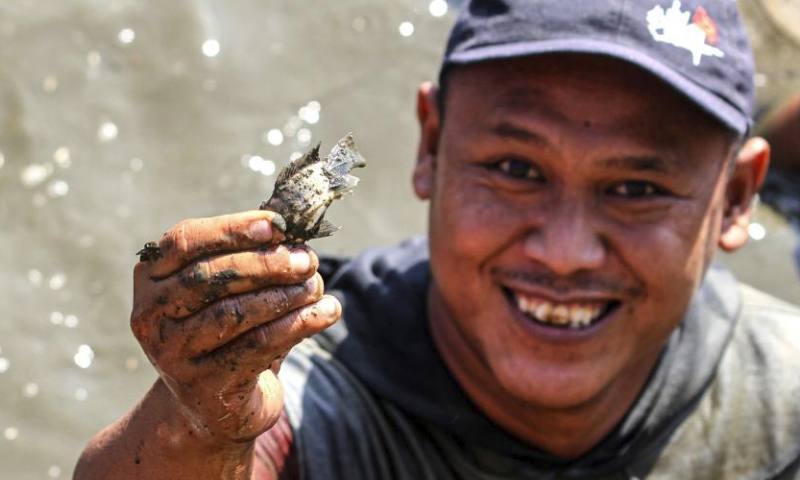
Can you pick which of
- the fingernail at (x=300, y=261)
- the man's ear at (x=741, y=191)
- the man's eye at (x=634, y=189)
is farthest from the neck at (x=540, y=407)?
the fingernail at (x=300, y=261)

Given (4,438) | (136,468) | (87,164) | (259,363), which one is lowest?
(4,438)

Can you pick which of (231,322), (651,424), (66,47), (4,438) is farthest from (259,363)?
(66,47)

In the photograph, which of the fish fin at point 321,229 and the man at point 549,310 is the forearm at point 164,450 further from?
the fish fin at point 321,229

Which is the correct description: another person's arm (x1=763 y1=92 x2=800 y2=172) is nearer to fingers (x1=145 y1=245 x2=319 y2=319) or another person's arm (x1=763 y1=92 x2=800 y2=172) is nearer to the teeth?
the teeth

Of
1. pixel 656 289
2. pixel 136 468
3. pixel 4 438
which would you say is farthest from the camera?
pixel 4 438

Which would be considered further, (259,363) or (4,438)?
(4,438)

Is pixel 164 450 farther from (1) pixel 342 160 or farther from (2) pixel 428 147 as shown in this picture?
(2) pixel 428 147

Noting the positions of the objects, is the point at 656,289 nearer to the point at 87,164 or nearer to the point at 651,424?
the point at 651,424
